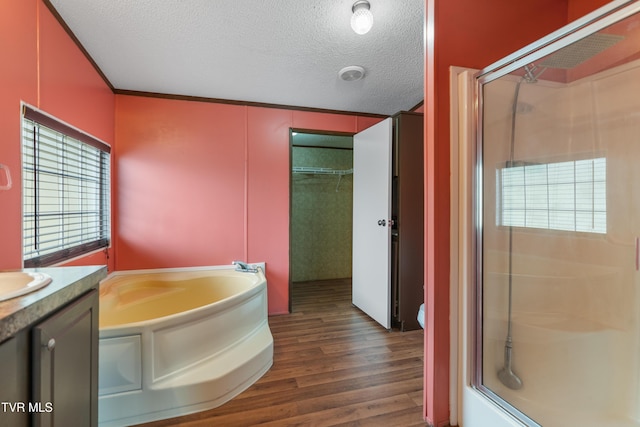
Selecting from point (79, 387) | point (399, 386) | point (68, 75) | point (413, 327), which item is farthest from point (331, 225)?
point (79, 387)

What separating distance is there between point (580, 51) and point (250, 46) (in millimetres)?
1851

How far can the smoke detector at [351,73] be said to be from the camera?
2238 millimetres

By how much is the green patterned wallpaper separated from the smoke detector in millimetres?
1945

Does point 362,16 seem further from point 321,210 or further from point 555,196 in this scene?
point 321,210

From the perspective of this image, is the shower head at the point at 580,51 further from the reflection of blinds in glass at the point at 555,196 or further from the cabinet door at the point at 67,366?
the cabinet door at the point at 67,366

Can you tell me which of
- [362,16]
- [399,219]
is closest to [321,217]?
[399,219]

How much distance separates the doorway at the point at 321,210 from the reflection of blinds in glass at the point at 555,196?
280 centimetres

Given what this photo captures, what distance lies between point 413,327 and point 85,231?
2.92 meters

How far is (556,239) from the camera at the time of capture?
152 cm

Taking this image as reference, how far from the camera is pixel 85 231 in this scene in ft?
7.30

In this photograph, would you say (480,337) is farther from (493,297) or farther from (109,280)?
(109,280)

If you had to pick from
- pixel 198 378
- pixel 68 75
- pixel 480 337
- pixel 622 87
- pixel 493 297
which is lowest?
pixel 198 378

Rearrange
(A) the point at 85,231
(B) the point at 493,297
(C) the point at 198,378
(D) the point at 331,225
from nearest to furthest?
(B) the point at 493,297
(C) the point at 198,378
(A) the point at 85,231
(D) the point at 331,225

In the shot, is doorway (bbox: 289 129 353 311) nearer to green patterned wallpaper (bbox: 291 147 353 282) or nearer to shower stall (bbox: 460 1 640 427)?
green patterned wallpaper (bbox: 291 147 353 282)
